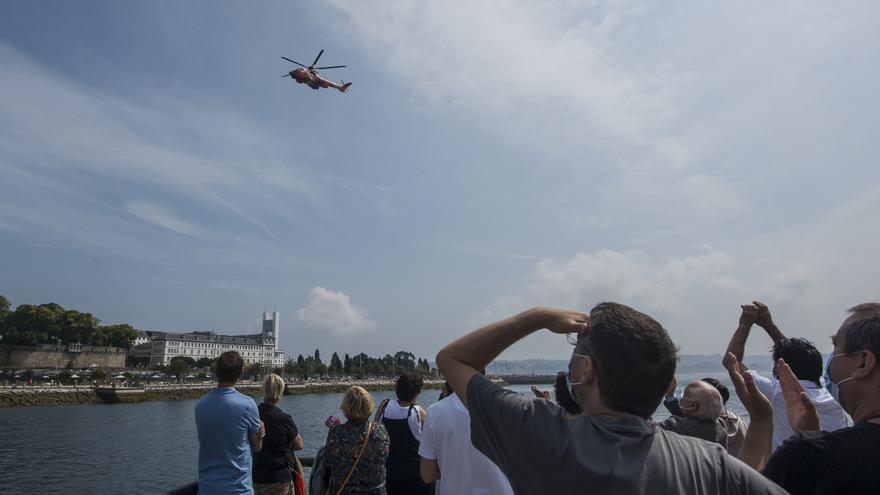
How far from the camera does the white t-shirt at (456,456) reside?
4.32 meters

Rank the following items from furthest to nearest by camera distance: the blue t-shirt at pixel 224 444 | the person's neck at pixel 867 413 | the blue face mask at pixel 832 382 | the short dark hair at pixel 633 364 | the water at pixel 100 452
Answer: the water at pixel 100 452 → the blue t-shirt at pixel 224 444 → the blue face mask at pixel 832 382 → the person's neck at pixel 867 413 → the short dark hair at pixel 633 364

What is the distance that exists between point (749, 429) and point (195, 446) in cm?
3971

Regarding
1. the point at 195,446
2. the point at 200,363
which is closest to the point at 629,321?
the point at 195,446

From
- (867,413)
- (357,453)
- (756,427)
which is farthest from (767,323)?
(357,453)

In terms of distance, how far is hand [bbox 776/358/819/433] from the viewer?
2.47 metres

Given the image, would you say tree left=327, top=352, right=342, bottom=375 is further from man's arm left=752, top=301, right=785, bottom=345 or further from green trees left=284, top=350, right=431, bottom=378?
man's arm left=752, top=301, right=785, bottom=345

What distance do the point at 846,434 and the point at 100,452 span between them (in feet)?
133

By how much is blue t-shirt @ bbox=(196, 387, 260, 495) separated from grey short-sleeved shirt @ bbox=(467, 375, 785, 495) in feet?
13.0

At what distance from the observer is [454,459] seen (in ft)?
14.5

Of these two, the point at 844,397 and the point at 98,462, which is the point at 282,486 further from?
the point at 98,462

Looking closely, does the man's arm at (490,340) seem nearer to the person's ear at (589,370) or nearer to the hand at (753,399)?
the person's ear at (589,370)

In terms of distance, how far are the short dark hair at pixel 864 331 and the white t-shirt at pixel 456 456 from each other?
2.70 metres

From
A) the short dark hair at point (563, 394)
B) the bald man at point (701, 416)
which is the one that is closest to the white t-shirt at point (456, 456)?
the short dark hair at point (563, 394)

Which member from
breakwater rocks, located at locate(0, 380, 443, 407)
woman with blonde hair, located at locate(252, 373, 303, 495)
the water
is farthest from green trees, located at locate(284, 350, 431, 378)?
woman with blonde hair, located at locate(252, 373, 303, 495)
